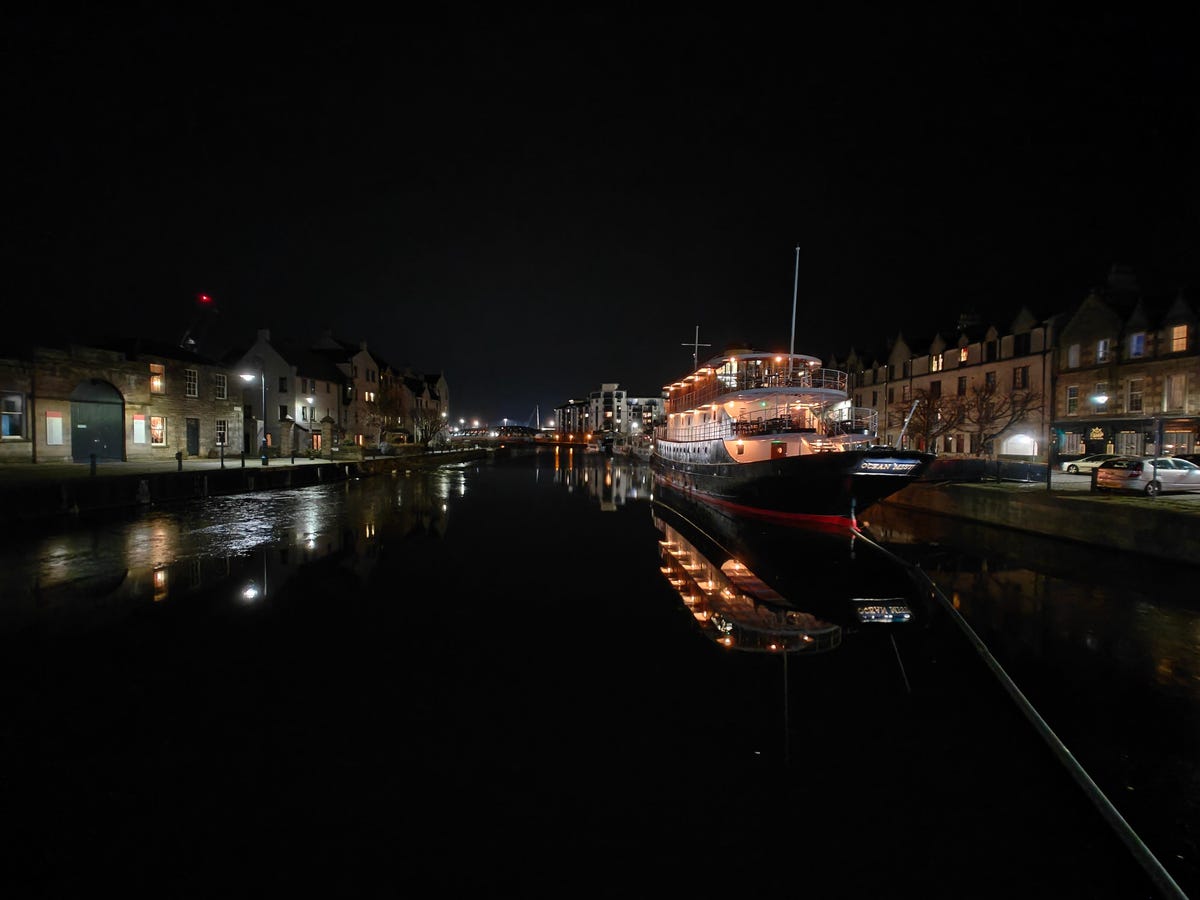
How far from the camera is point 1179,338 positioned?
3048cm

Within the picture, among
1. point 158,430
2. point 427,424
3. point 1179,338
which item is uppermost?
point 1179,338

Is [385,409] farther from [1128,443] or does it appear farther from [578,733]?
[578,733]

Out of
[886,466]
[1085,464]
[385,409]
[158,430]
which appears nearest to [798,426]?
[886,466]

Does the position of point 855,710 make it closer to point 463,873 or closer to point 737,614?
point 737,614

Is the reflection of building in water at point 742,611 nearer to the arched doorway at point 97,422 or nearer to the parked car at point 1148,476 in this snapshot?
the parked car at point 1148,476

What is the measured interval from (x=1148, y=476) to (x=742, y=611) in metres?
19.5

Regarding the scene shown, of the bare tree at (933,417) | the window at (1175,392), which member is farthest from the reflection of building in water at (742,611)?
the bare tree at (933,417)

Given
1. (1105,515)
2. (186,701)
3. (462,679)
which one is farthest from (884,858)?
(1105,515)

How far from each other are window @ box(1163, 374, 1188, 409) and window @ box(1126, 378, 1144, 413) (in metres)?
1.54

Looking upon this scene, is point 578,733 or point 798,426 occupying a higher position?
point 798,426

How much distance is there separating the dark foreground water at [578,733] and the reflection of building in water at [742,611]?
9 centimetres

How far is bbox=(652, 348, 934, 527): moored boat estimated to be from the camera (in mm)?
18875

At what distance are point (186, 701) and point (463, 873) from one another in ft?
14.2

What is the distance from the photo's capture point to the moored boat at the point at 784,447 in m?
18.9
